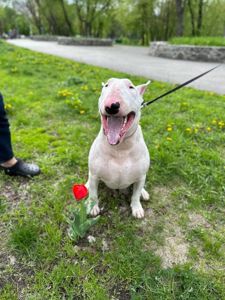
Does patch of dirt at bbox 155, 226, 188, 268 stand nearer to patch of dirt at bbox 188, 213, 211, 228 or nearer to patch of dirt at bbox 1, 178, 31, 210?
patch of dirt at bbox 188, 213, 211, 228

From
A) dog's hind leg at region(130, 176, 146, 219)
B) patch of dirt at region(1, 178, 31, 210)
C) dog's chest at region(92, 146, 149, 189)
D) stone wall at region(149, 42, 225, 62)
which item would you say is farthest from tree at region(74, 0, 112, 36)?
dog's chest at region(92, 146, 149, 189)

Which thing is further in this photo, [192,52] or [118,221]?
[192,52]

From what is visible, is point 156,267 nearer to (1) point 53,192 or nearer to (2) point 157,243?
(2) point 157,243

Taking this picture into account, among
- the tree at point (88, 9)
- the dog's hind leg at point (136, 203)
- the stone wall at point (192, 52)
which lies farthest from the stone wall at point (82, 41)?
the dog's hind leg at point (136, 203)

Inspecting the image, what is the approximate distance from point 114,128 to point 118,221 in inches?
38.2

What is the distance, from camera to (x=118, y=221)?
230 cm

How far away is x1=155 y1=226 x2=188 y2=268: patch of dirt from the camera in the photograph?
197cm

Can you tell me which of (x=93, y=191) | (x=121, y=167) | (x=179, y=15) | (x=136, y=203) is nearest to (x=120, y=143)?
(x=121, y=167)

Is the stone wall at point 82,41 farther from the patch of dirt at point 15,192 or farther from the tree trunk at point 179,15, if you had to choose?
the patch of dirt at point 15,192

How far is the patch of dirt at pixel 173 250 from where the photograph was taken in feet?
6.46

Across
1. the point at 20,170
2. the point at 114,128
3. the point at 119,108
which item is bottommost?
the point at 20,170

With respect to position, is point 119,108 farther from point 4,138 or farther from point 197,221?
point 4,138

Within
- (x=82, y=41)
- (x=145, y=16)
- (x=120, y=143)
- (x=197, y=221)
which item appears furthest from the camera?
(x=145, y=16)

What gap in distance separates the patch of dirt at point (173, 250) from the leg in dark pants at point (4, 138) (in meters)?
1.83
